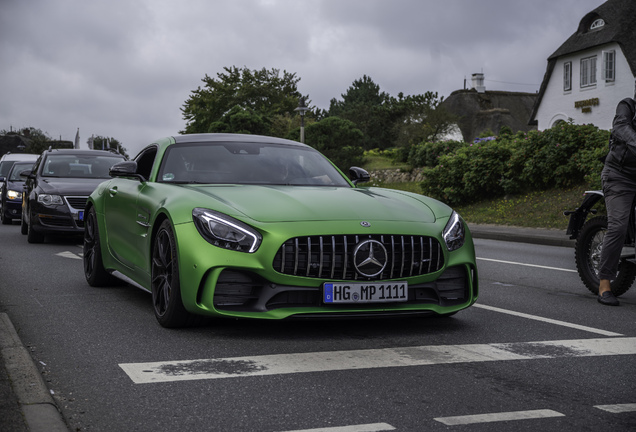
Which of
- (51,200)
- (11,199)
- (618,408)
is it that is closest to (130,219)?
(618,408)

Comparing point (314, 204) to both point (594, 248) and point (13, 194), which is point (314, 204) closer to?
point (594, 248)

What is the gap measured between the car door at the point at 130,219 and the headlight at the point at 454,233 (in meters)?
2.18

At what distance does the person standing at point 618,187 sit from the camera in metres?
7.16

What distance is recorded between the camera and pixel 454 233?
5.95m

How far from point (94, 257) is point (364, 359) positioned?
158 inches

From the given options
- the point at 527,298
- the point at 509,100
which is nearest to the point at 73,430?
the point at 527,298

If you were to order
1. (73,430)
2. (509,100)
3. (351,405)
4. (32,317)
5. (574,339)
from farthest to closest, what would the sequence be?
(509,100) → (32,317) → (574,339) → (351,405) → (73,430)

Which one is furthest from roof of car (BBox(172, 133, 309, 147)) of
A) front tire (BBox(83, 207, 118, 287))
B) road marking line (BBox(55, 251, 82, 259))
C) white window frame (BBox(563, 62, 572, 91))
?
white window frame (BBox(563, 62, 572, 91))

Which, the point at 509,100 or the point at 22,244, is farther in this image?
the point at 509,100

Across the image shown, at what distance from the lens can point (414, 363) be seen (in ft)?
16.0

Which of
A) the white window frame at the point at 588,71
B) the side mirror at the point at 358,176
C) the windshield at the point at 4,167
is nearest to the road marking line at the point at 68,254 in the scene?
the side mirror at the point at 358,176

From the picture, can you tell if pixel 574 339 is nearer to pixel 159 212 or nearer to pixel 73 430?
pixel 159 212

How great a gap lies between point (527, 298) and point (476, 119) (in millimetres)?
63316

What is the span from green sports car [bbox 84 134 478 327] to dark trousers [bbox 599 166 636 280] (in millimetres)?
1871
